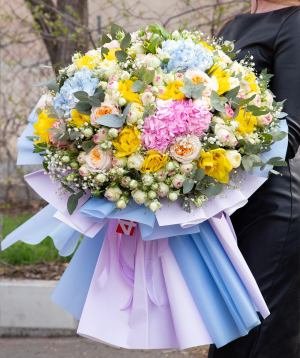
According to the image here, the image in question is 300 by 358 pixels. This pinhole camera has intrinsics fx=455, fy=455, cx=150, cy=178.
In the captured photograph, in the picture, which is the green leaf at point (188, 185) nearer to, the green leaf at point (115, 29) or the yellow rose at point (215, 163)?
the yellow rose at point (215, 163)

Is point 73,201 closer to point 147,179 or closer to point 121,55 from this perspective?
point 147,179

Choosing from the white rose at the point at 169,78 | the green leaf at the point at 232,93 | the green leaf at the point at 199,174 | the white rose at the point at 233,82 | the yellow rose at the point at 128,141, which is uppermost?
the white rose at the point at 169,78

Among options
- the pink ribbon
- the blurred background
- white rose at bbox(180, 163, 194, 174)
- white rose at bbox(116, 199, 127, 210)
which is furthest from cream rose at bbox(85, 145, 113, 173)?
the blurred background

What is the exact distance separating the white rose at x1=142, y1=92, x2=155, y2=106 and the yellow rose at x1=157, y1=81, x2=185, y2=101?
0.03 metres

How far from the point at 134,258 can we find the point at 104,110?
595mm

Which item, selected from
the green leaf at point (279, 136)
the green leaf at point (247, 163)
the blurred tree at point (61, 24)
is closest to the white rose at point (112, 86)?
the green leaf at point (247, 163)

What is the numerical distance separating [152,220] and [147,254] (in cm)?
27

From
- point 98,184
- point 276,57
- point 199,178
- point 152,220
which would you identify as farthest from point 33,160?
point 276,57

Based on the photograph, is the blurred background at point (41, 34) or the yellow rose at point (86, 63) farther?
the blurred background at point (41, 34)

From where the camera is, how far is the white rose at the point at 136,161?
4.55ft

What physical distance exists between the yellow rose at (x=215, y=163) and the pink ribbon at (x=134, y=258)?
1.06 feet

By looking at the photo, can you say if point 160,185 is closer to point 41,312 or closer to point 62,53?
point 41,312

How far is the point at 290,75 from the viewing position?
1736 mm

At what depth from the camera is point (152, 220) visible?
4.66ft
